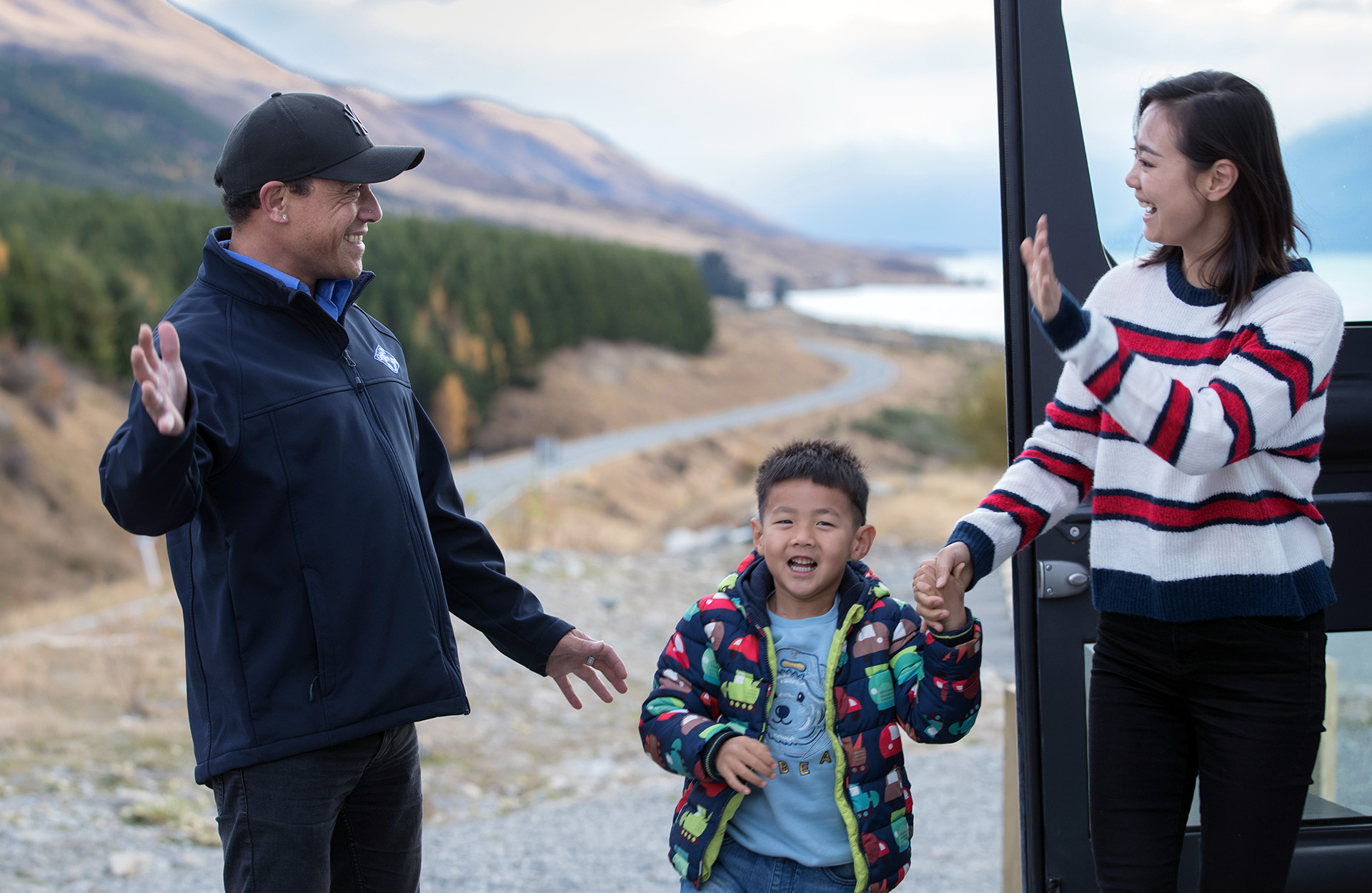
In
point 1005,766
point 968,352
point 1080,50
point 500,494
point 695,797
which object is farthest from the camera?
point 968,352

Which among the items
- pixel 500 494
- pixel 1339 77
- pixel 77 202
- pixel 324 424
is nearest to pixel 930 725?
pixel 324 424

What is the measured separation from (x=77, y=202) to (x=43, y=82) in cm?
812

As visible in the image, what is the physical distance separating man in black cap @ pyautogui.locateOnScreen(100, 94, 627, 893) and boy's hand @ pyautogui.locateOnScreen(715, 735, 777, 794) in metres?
0.45

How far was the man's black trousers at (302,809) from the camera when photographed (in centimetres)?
175

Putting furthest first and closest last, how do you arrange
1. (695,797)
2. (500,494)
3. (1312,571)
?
(500,494)
(695,797)
(1312,571)

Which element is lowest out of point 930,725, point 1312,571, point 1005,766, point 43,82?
point 1005,766

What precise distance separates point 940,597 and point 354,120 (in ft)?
4.13

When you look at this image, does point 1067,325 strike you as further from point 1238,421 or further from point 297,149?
point 297,149

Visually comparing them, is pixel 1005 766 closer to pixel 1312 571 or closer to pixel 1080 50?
pixel 1312 571

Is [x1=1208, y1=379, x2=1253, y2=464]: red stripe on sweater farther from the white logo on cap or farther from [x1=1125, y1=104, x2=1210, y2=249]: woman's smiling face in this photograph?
the white logo on cap

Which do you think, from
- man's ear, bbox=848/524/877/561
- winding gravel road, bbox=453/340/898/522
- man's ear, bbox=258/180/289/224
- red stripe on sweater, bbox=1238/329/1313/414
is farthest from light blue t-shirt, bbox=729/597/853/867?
winding gravel road, bbox=453/340/898/522

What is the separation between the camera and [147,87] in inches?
1283

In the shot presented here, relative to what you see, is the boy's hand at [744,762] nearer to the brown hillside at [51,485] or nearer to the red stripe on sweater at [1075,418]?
the red stripe on sweater at [1075,418]

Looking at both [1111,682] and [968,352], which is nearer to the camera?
[1111,682]
